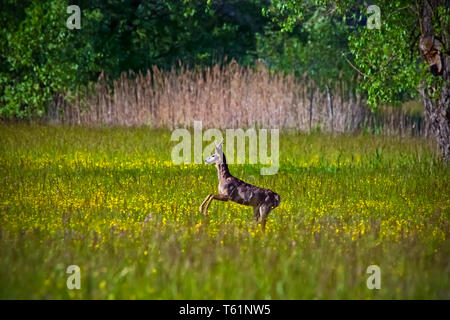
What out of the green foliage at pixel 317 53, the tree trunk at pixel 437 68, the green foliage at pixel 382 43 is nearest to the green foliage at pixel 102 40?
the green foliage at pixel 317 53

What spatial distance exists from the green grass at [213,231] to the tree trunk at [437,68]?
70cm

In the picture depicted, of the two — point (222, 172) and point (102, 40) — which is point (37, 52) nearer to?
point (102, 40)

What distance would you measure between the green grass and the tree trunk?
70cm

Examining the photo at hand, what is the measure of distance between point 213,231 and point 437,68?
731cm

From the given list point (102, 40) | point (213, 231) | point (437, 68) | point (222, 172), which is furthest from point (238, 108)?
point (213, 231)

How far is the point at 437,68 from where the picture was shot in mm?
12953

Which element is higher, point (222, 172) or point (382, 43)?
point (382, 43)

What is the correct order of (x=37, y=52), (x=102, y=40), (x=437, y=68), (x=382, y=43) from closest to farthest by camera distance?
(x=437, y=68)
(x=382, y=43)
(x=37, y=52)
(x=102, y=40)

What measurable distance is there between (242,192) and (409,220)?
2.13 meters

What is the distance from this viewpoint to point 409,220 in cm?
829

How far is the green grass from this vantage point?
5.44 meters
